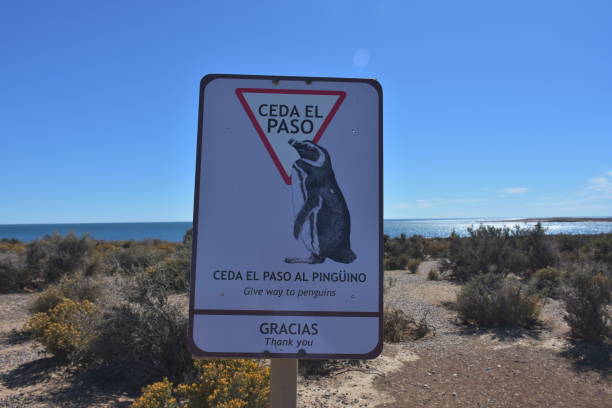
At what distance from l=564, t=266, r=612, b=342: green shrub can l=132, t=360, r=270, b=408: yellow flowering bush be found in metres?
6.03

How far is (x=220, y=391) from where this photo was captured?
3391mm

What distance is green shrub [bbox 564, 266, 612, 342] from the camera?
6.97 metres

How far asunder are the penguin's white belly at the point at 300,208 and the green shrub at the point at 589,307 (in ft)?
24.1

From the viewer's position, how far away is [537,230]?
626 inches

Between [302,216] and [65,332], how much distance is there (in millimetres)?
5196

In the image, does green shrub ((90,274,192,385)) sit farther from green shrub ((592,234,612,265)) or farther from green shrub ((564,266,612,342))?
green shrub ((592,234,612,265))

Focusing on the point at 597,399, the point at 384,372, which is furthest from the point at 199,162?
the point at 597,399

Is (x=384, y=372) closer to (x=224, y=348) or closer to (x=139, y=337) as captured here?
(x=139, y=337)

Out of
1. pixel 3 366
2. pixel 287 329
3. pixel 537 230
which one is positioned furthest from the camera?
pixel 537 230

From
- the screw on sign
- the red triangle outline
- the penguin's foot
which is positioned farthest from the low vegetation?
the red triangle outline

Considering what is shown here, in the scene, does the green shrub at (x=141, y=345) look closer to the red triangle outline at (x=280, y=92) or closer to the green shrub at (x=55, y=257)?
the red triangle outline at (x=280, y=92)

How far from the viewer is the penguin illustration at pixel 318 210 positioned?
1578 mm

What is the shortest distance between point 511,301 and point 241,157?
26.7 ft

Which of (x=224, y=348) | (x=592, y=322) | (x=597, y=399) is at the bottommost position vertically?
(x=597, y=399)
